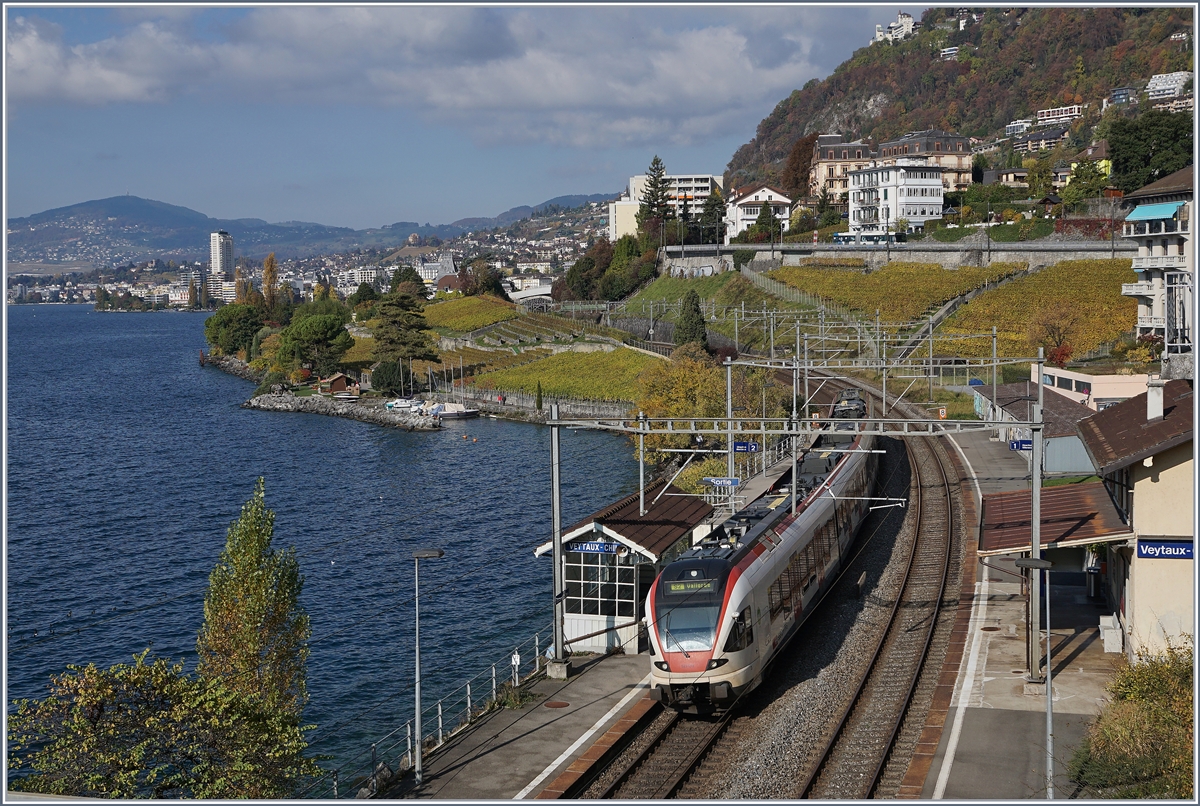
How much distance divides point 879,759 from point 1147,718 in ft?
14.1

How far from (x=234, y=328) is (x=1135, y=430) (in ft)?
435

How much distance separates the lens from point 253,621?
2238cm

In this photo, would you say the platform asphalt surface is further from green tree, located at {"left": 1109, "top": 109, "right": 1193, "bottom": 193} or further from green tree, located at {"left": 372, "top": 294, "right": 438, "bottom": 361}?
green tree, located at {"left": 372, "top": 294, "right": 438, "bottom": 361}

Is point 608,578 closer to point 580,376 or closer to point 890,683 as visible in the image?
point 890,683

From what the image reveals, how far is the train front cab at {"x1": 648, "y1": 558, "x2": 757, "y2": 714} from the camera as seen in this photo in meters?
20.1

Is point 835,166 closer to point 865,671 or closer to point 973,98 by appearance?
point 973,98

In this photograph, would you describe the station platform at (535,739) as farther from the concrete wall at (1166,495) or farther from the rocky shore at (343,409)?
the rocky shore at (343,409)

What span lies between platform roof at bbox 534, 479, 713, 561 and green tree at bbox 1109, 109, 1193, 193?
74950 mm

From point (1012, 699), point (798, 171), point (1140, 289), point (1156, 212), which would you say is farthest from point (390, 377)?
point (1012, 699)

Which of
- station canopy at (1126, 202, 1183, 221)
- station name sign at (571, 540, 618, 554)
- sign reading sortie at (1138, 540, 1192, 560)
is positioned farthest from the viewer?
station canopy at (1126, 202, 1183, 221)

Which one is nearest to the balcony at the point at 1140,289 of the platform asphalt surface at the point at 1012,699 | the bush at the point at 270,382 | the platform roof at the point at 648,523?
the platform asphalt surface at the point at 1012,699

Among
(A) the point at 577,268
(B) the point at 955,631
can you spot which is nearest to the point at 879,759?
(B) the point at 955,631

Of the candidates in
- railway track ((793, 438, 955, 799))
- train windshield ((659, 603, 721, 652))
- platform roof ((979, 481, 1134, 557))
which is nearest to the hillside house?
railway track ((793, 438, 955, 799))

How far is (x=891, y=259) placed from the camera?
96250 millimetres
